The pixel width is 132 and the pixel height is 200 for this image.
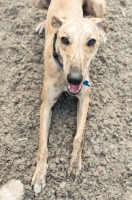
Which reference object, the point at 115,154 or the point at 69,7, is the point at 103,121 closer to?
the point at 115,154

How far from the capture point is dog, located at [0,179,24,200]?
11.8 ft

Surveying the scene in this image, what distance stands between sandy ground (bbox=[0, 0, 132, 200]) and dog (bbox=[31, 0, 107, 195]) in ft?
0.42

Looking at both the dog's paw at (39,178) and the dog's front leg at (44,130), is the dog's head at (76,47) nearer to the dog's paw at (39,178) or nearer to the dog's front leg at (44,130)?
the dog's front leg at (44,130)

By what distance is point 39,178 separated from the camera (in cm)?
371

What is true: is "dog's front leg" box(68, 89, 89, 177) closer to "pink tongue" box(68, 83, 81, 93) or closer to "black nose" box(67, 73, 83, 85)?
"pink tongue" box(68, 83, 81, 93)

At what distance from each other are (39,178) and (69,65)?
129 cm

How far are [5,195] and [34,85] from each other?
159 cm

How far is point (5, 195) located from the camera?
3.60 m

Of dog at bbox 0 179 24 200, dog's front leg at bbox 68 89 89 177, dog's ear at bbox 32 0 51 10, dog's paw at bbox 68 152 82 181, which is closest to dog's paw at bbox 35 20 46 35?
dog's ear at bbox 32 0 51 10

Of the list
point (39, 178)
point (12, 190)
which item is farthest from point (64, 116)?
point (12, 190)

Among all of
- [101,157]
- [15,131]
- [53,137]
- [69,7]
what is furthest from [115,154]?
[69,7]

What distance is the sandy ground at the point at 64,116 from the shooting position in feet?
12.5

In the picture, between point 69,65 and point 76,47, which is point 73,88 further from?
point 76,47

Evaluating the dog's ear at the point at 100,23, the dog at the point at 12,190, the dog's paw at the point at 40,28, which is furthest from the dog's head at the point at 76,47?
the dog's paw at the point at 40,28
